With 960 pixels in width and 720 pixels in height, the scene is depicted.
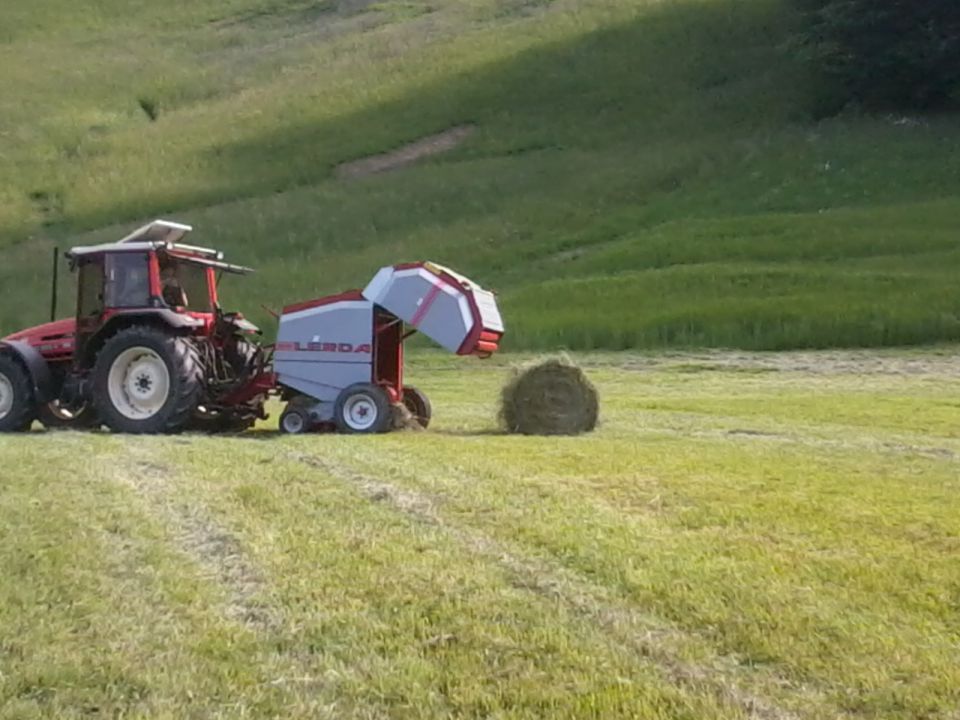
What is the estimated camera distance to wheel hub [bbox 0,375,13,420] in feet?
52.2

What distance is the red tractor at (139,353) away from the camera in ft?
50.5

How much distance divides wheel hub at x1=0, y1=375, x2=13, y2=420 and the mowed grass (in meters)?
3.50

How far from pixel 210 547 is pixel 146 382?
7.48m

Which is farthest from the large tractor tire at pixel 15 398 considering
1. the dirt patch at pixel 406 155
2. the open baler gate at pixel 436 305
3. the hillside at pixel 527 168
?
the dirt patch at pixel 406 155

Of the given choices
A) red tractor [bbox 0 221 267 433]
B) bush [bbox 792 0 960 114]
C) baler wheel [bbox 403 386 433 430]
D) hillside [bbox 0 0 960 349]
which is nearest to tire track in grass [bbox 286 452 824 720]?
red tractor [bbox 0 221 267 433]

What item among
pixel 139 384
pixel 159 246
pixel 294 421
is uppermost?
pixel 159 246

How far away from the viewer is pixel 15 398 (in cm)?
1580

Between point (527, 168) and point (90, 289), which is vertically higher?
point (527, 168)

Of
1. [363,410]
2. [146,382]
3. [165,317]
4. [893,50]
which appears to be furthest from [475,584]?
[893,50]

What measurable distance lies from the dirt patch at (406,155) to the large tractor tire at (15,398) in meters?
32.9

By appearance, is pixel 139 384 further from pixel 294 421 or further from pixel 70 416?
pixel 294 421

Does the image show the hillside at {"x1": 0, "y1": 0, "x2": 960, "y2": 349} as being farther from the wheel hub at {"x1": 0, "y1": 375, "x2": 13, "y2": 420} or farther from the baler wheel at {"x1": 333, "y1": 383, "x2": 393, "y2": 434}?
the wheel hub at {"x1": 0, "y1": 375, "x2": 13, "y2": 420}

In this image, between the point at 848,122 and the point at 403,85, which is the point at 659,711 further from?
the point at 403,85

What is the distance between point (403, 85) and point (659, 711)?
52699mm
